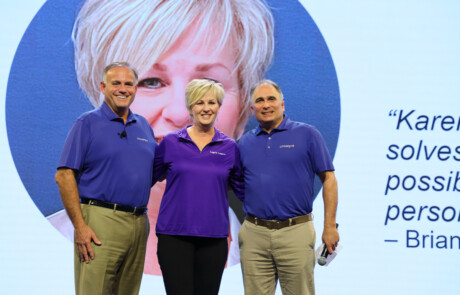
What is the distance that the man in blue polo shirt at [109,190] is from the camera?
2.28 metres

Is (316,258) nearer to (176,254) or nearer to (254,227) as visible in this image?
(254,227)

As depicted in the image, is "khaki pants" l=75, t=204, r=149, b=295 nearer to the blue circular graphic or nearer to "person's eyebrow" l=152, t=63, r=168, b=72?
the blue circular graphic

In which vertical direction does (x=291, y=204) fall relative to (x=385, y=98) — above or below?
below

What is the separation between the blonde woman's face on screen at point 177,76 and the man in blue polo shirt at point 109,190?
40.7 inches

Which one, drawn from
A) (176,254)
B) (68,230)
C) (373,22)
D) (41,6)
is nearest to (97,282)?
(176,254)

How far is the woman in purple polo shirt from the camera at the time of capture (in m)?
2.26

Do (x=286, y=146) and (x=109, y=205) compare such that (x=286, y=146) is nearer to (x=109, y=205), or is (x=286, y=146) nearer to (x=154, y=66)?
(x=109, y=205)

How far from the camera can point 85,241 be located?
7.41ft

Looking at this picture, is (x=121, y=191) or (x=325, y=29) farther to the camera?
(x=325, y=29)

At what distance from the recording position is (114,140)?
2.37 metres

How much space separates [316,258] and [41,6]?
2.48 meters

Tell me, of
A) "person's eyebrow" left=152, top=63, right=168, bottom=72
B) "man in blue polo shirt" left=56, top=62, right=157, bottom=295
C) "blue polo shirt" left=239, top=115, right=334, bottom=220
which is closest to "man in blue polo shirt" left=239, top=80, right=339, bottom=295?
"blue polo shirt" left=239, top=115, right=334, bottom=220

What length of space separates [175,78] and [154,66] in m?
0.16

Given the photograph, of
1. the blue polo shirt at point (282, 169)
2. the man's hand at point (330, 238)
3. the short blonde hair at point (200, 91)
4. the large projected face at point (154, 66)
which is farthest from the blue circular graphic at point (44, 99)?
the man's hand at point (330, 238)
